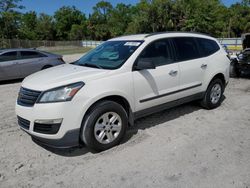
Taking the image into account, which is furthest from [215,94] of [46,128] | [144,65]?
[46,128]

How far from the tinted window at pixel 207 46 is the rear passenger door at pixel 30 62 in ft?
24.0

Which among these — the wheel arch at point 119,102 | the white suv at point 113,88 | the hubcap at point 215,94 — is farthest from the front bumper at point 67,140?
the hubcap at point 215,94

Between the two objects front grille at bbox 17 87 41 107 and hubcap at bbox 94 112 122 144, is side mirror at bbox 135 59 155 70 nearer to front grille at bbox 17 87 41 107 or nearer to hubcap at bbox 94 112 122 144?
hubcap at bbox 94 112 122 144

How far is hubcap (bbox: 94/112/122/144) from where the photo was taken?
3.83m

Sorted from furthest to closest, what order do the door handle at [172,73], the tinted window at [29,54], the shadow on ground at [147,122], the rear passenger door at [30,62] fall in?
the tinted window at [29,54] < the rear passenger door at [30,62] < the door handle at [172,73] < the shadow on ground at [147,122]

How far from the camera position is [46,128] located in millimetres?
3566

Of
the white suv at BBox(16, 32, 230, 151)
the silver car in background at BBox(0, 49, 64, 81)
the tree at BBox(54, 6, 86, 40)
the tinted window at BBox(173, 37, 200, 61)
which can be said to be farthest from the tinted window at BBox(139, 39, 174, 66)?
the tree at BBox(54, 6, 86, 40)

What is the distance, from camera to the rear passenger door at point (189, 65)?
4.95 metres

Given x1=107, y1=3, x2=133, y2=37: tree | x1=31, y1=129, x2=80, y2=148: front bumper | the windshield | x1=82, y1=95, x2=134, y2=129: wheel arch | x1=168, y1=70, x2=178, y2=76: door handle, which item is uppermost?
x1=107, y1=3, x2=133, y2=37: tree

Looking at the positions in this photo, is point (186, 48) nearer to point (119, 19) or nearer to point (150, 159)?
point (150, 159)

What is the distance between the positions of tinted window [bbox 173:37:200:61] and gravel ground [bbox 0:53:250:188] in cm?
128

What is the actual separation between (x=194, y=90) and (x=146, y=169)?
2439mm

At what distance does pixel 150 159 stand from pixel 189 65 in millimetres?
2216

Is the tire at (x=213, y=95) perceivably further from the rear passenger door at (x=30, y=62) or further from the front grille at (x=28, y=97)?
the rear passenger door at (x=30, y=62)
